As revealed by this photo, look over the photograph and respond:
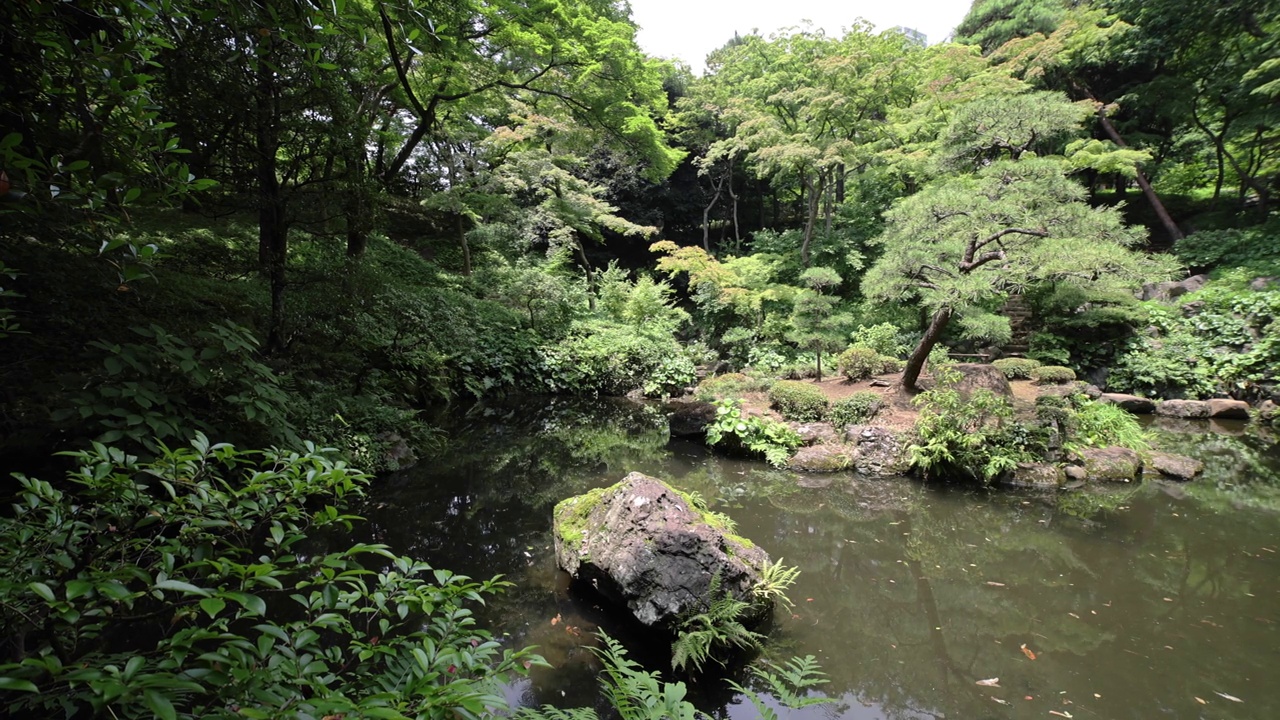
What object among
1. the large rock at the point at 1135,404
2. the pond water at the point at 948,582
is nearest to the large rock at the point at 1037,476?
the pond water at the point at 948,582

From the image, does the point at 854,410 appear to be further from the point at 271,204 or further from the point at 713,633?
the point at 271,204

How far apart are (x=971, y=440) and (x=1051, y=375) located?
482cm

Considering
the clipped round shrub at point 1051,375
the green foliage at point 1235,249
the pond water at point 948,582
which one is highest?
the green foliage at point 1235,249

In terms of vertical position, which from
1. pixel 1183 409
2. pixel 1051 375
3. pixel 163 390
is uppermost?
pixel 163 390

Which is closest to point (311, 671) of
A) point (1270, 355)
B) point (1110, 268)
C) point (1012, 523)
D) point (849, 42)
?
point (1012, 523)

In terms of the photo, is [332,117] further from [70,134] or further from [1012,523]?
[1012,523]

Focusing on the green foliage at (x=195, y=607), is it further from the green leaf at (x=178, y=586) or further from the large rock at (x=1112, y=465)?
the large rock at (x=1112, y=465)

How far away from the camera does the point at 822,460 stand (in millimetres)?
6641

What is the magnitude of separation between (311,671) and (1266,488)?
9.25 m

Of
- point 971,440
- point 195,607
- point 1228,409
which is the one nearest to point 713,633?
point 195,607

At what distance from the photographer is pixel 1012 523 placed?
16.5ft

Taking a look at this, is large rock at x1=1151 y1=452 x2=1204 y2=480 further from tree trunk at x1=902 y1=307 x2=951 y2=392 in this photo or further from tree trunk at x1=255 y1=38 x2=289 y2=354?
tree trunk at x1=255 y1=38 x2=289 y2=354

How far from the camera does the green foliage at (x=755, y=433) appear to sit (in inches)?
274

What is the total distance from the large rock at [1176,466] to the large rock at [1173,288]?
24.8 ft
